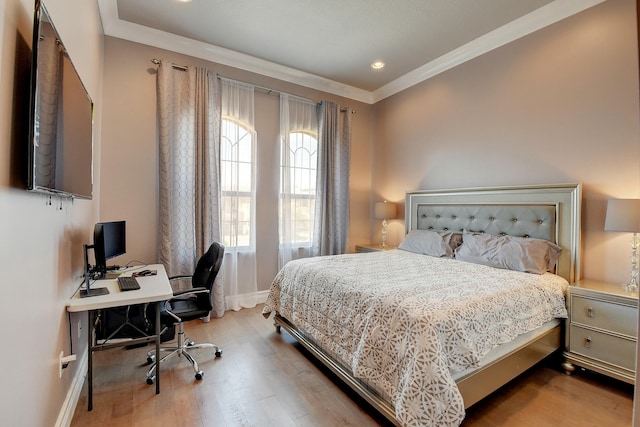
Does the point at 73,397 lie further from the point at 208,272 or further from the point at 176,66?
the point at 176,66

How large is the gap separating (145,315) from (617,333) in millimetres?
3386

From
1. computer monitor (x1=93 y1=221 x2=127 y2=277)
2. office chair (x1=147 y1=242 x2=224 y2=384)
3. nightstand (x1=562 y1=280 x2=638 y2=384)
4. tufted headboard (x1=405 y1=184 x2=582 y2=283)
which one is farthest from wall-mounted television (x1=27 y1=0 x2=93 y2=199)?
tufted headboard (x1=405 y1=184 x2=582 y2=283)

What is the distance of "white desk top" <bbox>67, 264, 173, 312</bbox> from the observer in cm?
175

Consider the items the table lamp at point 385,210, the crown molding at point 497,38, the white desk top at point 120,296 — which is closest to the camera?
the white desk top at point 120,296

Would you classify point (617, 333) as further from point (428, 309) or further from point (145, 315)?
point (145, 315)

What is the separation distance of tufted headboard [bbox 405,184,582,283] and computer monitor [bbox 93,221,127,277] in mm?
3394

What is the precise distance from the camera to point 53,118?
1306 millimetres

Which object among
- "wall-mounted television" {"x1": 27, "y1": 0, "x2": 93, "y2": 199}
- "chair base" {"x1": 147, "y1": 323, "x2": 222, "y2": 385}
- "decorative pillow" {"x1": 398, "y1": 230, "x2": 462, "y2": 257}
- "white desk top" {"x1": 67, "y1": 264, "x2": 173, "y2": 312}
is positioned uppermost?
"wall-mounted television" {"x1": 27, "y1": 0, "x2": 93, "y2": 199}

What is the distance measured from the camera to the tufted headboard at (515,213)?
8.42ft

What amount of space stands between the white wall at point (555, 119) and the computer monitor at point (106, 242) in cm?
354

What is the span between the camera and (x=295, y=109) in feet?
13.4

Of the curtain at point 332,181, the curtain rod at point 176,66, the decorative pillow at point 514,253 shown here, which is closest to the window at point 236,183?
the curtain rod at point 176,66

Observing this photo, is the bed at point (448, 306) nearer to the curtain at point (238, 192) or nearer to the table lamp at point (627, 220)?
the table lamp at point (627, 220)

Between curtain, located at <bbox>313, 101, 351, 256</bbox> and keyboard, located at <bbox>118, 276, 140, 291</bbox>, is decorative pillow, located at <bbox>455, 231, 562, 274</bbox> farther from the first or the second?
keyboard, located at <bbox>118, 276, 140, 291</bbox>
